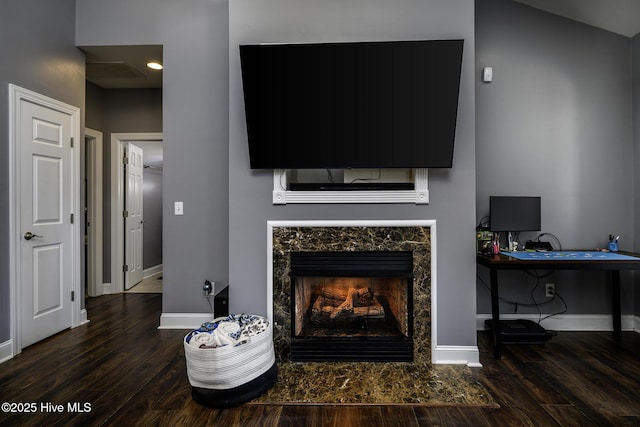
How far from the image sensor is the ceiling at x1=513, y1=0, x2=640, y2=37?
278 cm

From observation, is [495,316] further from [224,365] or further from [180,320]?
[180,320]

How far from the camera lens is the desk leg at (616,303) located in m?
2.93

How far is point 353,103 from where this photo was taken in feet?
7.46

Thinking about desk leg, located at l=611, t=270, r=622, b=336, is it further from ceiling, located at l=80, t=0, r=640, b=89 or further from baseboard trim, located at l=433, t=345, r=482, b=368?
ceiling, located at l=80, t=0, r=640, b=89

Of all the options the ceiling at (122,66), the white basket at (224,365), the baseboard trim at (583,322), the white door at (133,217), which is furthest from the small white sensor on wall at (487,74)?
the white door at (133,217)

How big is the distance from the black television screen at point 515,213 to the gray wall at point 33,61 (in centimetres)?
393

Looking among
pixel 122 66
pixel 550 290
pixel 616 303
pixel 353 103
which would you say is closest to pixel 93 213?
pixel 122 66

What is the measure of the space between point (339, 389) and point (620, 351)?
2.32m

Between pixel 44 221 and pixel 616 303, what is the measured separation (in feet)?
16.6

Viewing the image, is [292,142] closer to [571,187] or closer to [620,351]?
[571,187]

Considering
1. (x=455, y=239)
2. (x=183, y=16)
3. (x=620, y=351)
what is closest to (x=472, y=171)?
(x=455, y=239)

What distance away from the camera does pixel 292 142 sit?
91.4 inches

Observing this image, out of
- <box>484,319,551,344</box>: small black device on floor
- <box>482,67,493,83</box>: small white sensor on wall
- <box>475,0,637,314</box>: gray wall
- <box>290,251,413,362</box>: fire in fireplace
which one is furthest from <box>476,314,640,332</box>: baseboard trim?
<box>482,67,493,83</box>: small white sensor on wall

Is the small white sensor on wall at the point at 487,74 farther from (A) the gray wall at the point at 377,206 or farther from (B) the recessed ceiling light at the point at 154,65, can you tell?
(B) the recessed ceiling light at the point at 154,65
